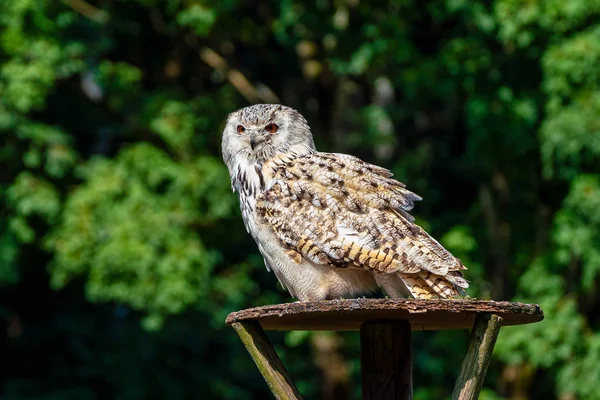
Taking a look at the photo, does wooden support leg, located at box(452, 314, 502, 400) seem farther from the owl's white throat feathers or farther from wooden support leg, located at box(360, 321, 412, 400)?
the owl's white throat feathers

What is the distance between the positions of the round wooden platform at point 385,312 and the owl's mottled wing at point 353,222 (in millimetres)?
206

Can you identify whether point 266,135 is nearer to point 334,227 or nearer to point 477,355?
point 334,227

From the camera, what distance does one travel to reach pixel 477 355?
3.90 m

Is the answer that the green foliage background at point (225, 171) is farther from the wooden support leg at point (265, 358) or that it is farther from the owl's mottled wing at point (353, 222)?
the wooden support leg at point (265, 358)

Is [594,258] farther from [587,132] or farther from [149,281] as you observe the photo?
[149,281]

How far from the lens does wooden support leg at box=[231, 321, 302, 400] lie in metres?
4.02

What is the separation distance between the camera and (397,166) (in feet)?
41.2

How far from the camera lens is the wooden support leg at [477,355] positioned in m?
3.85

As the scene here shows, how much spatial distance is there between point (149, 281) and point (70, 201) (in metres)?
1.23

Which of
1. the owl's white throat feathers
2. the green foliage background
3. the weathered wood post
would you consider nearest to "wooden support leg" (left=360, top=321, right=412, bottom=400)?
the weathered wood post

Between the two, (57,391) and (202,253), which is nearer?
(202,253)

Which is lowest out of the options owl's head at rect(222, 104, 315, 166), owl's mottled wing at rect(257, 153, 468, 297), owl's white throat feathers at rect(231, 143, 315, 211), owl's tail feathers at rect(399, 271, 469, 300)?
owl's tail feathers at rect(399, 271, 469, 300)

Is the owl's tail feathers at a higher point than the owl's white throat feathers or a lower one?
lower

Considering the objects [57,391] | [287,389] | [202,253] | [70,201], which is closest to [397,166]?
[202,253]
